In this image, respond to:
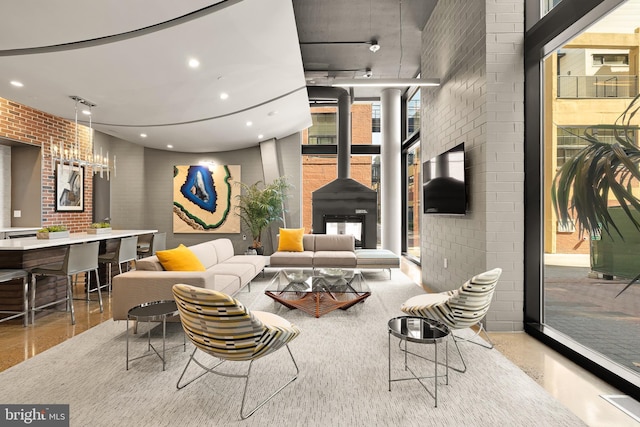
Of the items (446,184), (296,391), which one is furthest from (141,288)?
(446,184)

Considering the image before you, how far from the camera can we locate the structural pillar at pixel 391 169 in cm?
774

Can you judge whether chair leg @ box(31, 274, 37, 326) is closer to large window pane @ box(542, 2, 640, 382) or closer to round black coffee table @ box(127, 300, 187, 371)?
round black coffee table @ box(127, 300, 187, 371)

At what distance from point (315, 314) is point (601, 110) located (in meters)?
3.10

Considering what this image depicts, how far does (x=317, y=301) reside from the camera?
3799 millimetres

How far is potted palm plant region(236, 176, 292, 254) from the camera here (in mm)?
7414

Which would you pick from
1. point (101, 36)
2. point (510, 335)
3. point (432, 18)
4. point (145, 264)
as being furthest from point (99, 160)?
point (510, 335)

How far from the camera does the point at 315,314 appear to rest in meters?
3.72

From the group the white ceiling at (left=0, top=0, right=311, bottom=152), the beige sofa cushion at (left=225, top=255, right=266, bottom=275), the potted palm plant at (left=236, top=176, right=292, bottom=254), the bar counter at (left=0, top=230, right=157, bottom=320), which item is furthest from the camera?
the potted palm plant at (left=236, top=176, right=292, bottom=254)

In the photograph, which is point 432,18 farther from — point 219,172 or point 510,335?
point 219,172

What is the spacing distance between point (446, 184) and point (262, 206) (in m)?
4.27

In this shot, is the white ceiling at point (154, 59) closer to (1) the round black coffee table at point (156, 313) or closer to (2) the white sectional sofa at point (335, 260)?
(1) the round black coffee table at point (156, 313)

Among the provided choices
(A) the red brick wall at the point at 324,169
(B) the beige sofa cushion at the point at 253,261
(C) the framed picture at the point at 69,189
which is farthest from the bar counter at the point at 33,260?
(A) the red brick wall at the point at 324,169

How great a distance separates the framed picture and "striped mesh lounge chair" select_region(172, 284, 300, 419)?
5782mm

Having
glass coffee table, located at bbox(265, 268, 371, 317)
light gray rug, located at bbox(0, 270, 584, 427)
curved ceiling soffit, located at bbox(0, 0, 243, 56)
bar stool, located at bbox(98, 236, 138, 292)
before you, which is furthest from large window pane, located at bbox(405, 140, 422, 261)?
bar stool, located at bbox(98, 236, 138, 292)
